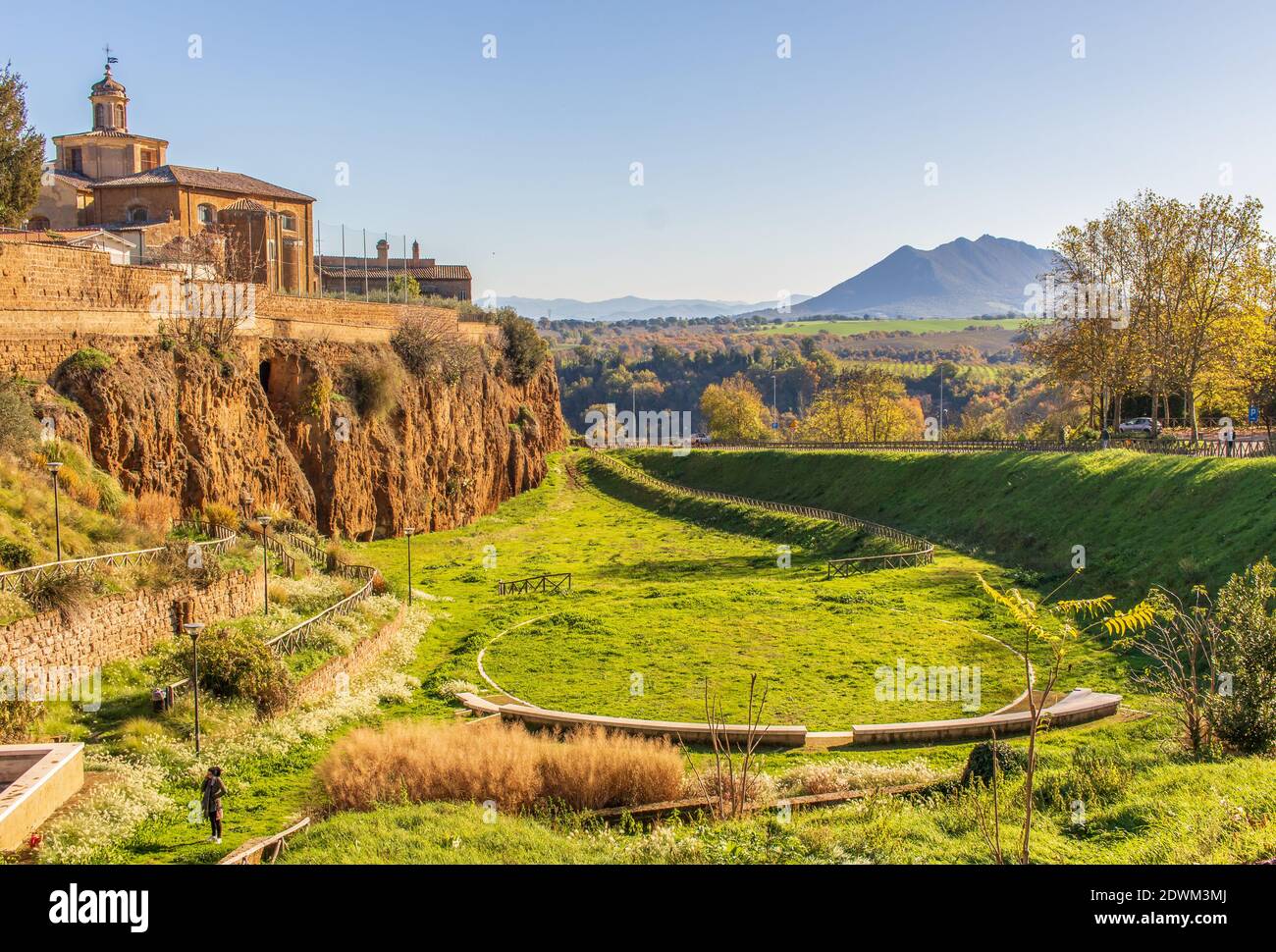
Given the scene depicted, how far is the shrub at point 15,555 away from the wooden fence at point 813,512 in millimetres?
30635

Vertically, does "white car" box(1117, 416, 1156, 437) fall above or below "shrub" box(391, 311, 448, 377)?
below

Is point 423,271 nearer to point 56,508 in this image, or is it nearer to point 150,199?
point 150,199

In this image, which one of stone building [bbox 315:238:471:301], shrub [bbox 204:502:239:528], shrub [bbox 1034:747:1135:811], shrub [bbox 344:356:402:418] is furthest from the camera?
stone building [bbox 315:238:471:301]

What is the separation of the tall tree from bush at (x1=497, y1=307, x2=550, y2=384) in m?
35.2

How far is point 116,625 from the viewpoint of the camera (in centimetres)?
2131

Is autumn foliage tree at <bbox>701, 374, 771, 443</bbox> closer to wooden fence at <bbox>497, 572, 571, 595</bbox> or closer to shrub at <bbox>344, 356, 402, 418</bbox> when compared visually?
shrub at <bbox>344, 356, 402, 418</bbox>

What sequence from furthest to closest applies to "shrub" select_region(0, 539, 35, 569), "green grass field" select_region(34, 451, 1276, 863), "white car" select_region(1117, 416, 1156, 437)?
"white car" select_region(1117, 416, 1156, 437) < "shrub" select_region(0, 539, 35, 569) < "green grass field" select_region(34, 451, 1276, 863)

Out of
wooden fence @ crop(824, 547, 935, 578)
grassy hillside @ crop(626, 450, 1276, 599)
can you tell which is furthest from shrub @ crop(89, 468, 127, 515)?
grassy hillside @ crop(626, 450, 1276, 599)

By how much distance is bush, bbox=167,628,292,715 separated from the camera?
2105 centimetres

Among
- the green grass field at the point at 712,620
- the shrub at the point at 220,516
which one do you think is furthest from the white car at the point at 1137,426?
the shrub at the point at 220,516

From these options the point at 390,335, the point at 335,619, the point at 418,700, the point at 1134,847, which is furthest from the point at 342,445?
the point at 1134,847

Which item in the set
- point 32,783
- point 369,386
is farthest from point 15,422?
point 369,386
